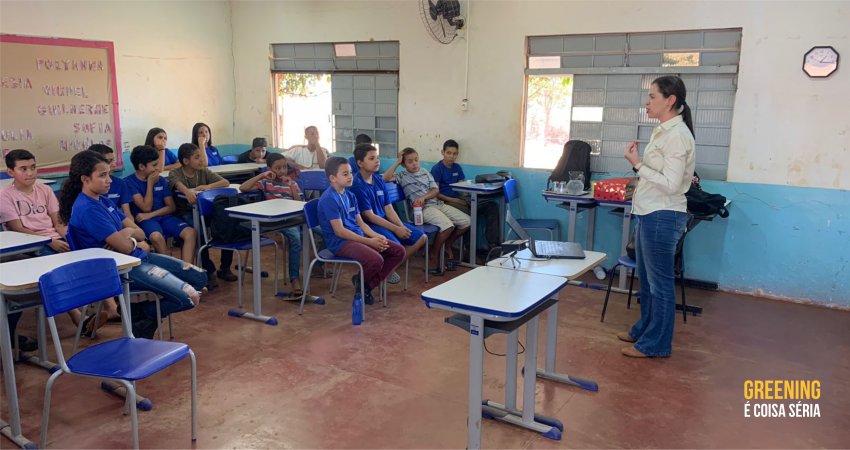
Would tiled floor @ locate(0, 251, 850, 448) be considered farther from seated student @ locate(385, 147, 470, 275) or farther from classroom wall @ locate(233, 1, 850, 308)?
seated student @ locate(385, 147, 470, 275)

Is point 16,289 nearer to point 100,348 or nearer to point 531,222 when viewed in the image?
point 100,348

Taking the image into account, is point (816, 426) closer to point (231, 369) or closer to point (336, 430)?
point (336, 430)

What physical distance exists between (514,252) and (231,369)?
5.69 ft

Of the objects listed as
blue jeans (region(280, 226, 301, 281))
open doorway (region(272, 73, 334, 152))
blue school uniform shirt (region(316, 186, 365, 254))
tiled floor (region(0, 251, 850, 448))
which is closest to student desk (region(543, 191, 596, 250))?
tiled floor (region(0, 251, 850, 448))

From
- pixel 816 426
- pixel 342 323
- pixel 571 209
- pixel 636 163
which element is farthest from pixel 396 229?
pixel 816 426

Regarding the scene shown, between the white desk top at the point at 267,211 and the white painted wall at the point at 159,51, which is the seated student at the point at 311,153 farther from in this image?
the white desk top at the point at 267,211

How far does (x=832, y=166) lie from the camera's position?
15.7 ft

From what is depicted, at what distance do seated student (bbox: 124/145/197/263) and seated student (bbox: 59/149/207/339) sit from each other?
1.36 m

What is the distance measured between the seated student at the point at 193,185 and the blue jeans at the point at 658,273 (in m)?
3.31

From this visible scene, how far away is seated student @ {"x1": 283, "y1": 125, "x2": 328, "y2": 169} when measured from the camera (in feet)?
22.3

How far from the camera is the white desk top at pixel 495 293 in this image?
2.37 metres

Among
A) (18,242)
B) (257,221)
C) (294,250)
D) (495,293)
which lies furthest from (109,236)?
(495,293)

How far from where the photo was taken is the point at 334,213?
4332 mm

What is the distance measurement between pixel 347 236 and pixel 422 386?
134 cm
